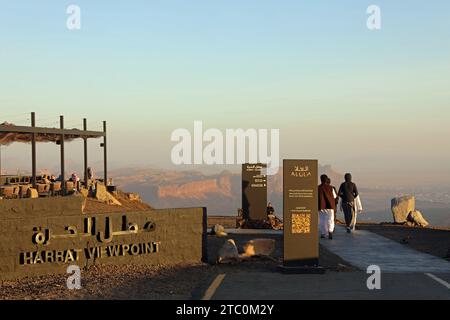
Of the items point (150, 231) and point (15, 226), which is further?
point (150, 231)

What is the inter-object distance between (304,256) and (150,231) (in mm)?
3336

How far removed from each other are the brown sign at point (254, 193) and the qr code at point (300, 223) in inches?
462

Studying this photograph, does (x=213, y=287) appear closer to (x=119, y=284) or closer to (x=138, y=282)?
(x=138, y=282)

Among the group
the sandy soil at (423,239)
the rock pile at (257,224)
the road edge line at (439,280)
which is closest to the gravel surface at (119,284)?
the road edge line at (439,280)

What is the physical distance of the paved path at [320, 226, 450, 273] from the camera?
14.0m

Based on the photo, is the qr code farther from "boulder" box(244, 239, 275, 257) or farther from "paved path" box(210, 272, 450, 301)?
"boulder" box(244, 239, 275, 257)

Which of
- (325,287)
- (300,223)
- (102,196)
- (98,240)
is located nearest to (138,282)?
(98,240)

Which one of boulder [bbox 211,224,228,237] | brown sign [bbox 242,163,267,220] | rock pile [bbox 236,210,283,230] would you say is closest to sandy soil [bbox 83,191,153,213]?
boulder [bbox 211,224,228,237]

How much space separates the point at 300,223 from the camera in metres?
12.9

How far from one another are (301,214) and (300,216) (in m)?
0.04
